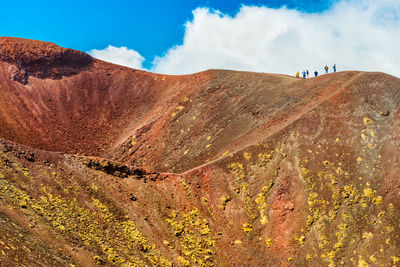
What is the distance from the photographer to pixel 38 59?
5866cm

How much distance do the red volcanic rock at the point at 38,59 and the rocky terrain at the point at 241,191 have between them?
17042 millimetres

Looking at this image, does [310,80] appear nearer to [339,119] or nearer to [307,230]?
[339,119]

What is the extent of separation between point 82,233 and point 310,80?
30406mm

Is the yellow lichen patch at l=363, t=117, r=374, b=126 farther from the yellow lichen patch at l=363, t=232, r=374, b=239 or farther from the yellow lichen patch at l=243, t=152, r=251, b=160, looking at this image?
the yellow lichen patch at l=243, t=152, r=251, b=160

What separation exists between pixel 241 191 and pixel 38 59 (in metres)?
44.8

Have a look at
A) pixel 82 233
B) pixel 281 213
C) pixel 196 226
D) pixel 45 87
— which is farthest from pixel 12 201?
pixel 45 87

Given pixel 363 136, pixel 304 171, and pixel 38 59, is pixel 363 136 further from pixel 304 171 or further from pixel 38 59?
pixel 38 59

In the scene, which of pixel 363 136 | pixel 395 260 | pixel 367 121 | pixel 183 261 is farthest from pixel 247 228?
pixel 367 121

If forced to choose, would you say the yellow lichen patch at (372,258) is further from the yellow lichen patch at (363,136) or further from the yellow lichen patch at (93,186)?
the yellow lichen patch at (93,186)

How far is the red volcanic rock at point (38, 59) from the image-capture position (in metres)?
57.2

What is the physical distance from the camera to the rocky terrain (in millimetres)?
22234

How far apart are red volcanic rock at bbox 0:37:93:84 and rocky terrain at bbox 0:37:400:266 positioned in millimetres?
17042

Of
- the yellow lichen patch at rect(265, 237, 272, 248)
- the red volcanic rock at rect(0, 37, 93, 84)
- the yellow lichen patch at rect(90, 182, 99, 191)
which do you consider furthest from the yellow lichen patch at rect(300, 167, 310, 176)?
the red volcanic rock at rect(0, 37, 93, 84)

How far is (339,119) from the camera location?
3189 cm
